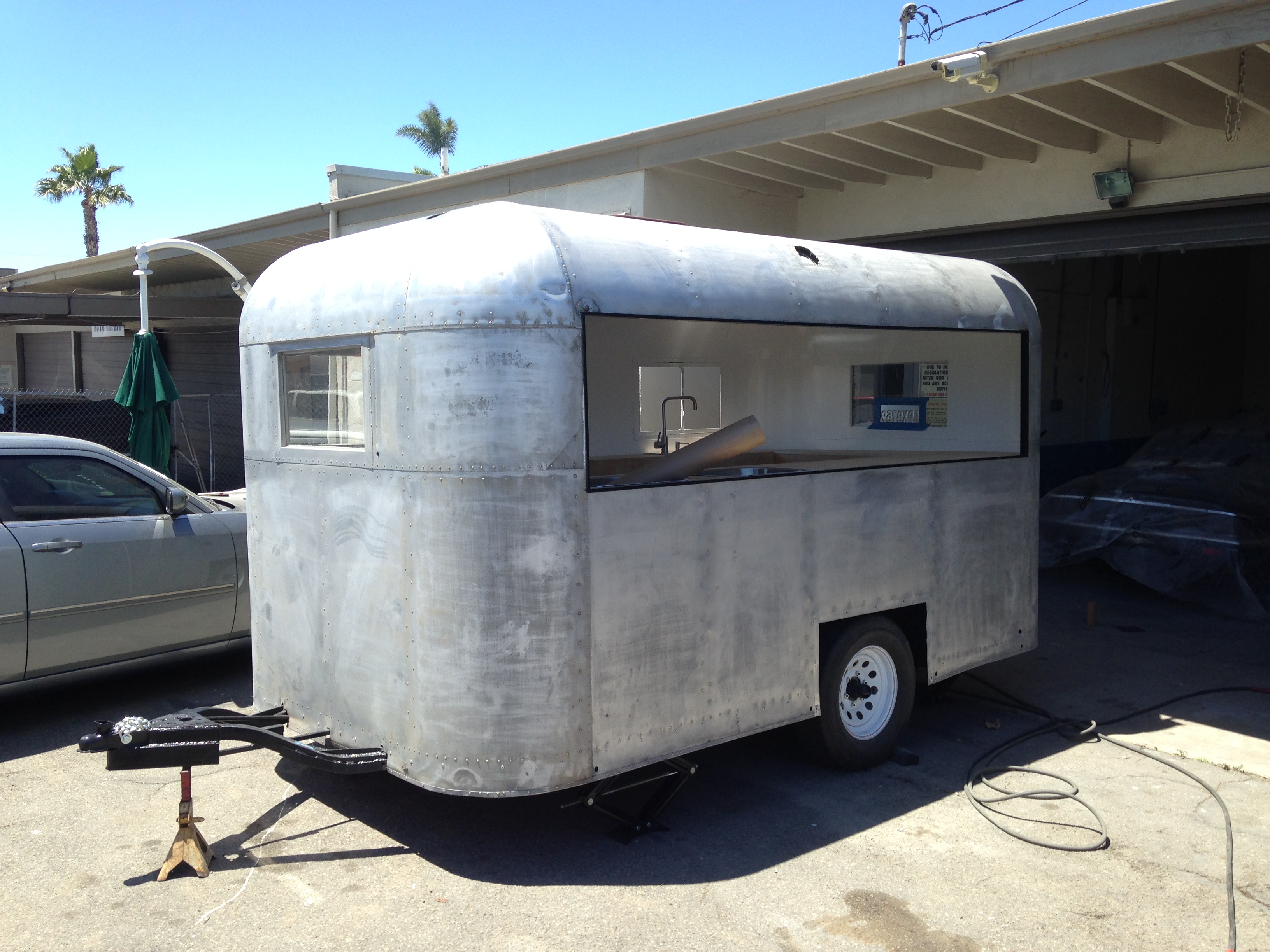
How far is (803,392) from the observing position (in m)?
7.45

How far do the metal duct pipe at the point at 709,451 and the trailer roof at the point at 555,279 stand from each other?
2.62 ft

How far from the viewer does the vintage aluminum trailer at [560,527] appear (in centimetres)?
422

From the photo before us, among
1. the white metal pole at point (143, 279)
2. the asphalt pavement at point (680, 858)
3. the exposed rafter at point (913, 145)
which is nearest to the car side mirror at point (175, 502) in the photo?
the asphalt pavement at point (680, 858)

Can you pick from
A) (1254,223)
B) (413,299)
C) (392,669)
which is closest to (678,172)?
(1254,223)

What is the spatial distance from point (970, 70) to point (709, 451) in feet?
11.8

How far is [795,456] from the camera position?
7.38 m

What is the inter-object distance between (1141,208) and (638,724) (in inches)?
257

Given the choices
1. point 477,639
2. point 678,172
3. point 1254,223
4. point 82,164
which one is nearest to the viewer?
point 477,639

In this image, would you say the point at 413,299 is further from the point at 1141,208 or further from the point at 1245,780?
the point at 1141,208

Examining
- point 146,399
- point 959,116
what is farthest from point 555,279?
point 146,399

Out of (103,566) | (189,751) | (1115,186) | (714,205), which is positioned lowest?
(189,751)

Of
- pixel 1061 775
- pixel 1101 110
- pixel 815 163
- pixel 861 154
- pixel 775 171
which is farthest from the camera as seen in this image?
pixel 775 171

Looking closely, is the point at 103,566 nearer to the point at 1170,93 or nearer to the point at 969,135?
the point at 969,135

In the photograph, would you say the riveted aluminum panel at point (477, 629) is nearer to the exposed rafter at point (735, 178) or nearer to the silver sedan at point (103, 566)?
the silver sedan at point (103, 566)
